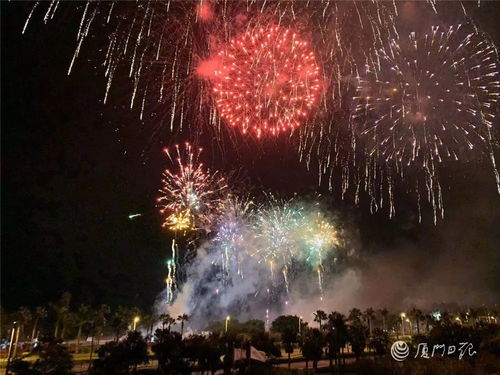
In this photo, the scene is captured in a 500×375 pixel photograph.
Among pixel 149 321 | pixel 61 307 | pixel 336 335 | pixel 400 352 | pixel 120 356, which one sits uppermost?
pixel 61 307

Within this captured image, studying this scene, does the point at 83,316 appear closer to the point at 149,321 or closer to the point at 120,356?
the point at 149,321

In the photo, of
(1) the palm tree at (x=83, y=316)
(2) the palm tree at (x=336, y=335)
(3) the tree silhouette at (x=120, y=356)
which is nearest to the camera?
(3) the tree silhouette at (x=120, y=356)

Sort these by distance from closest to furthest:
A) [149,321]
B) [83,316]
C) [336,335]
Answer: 1. [336,335]
2. [83,316]
3. [149,321]

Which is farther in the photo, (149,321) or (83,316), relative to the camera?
(149,321)

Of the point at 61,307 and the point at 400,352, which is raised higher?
the point at 61,307

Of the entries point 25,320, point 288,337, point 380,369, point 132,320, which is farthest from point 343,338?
point 132,320

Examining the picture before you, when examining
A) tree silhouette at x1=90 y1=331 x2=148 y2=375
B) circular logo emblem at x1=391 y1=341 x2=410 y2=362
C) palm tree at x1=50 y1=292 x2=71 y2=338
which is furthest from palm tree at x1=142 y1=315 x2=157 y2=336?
tree silhouette at x1=90 y1=331 x2=148 y2=375

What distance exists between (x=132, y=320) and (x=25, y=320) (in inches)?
837

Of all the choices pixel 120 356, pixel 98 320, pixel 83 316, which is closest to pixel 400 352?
pixel 120 356

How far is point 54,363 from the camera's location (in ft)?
64.5

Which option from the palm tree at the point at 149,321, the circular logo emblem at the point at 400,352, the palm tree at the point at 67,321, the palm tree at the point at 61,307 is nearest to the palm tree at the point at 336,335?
the circular logo emblem at the point at 400,352

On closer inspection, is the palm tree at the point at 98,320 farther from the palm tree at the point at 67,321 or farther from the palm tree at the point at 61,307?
the palm tree at the point at 61,307

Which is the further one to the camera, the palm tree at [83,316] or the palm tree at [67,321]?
the palm tree at [83,316]

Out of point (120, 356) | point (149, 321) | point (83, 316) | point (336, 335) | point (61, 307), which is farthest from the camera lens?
point (149, 321)
